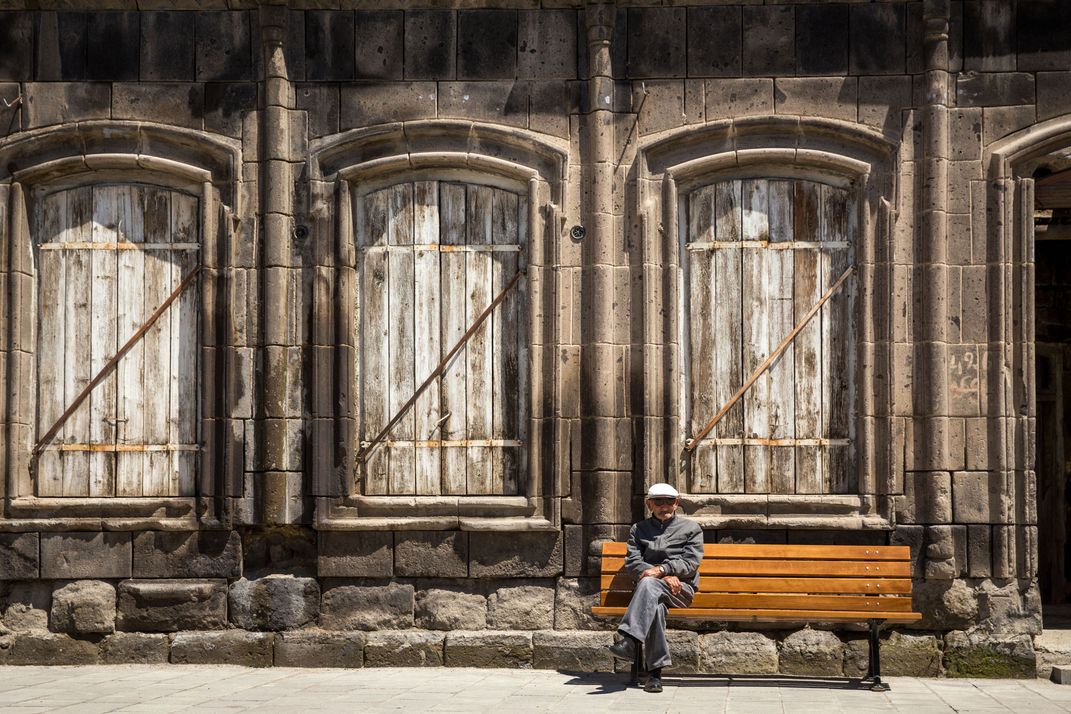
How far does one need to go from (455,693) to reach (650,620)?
1197mm

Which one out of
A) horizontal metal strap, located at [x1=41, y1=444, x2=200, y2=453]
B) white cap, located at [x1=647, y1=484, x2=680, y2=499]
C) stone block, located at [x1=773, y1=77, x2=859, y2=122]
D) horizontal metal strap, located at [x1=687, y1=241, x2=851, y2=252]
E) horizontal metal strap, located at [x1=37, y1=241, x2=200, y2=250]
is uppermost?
stone block, located at [x1=773, y1=77, x2=859, y2=122]

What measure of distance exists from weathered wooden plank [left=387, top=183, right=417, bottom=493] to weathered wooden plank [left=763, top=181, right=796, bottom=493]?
7.98ft

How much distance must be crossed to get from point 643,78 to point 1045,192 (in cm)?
295

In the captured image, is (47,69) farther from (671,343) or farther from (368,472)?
(671,343)

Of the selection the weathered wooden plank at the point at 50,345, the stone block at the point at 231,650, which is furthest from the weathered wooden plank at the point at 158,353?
the stone block at the point at 231,650

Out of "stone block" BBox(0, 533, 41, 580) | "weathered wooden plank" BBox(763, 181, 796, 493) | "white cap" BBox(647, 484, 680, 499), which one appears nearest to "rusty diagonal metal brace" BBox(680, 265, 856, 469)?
"weathered wooden plank" BBox(763, 181, 796, 493)

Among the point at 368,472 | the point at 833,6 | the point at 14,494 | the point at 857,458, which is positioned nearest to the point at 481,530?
the point at 368,472

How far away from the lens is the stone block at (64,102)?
30.4 ft

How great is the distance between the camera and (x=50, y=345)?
369 inches

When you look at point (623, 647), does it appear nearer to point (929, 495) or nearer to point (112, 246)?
point (929, 495)

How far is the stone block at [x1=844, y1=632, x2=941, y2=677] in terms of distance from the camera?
8758 millimetres

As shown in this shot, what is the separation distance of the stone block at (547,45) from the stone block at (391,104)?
655 mm

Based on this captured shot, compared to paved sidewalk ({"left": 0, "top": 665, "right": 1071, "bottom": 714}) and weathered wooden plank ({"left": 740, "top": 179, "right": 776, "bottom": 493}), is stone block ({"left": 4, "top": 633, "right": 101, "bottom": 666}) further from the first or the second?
weathered wooden plank ({"left": 740, "top": 179, "right": 776, "bottom": 493})

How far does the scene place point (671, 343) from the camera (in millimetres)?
9023
